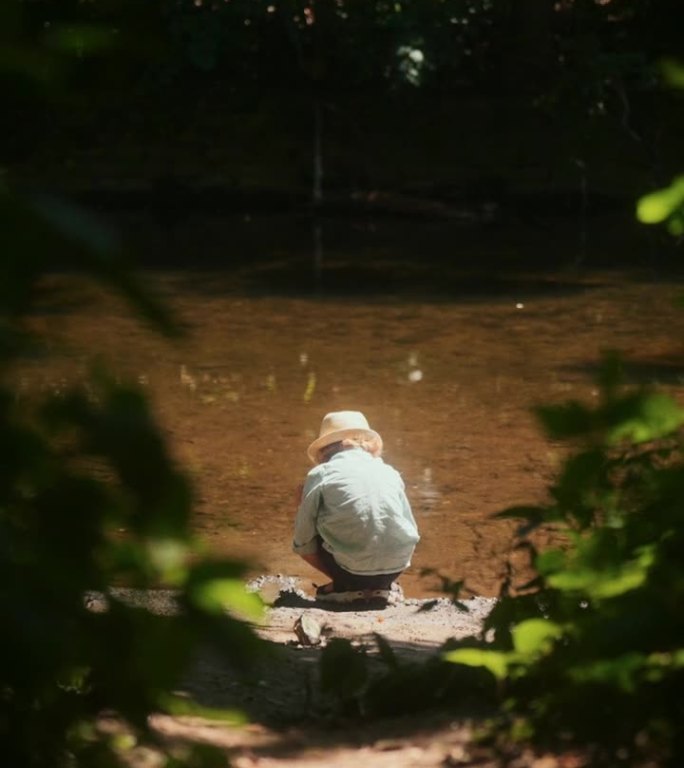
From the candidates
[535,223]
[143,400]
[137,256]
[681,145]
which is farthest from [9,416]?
[681,145]

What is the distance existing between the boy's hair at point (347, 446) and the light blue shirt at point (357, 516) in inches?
7.2

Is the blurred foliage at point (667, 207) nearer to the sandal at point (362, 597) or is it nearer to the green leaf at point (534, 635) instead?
the green leaf at point (534, 635)

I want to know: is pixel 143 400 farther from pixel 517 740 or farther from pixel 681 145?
pixel 681 145

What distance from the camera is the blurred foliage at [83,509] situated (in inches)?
59.7

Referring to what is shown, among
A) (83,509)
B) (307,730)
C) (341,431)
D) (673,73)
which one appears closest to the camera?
(83,509)

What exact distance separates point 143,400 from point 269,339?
11.4 m

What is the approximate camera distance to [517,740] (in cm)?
324

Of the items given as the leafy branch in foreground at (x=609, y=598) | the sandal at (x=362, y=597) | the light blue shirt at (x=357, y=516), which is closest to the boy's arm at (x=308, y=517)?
the light blue shirt at (x=357, y=516)

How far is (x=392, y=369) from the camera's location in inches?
464

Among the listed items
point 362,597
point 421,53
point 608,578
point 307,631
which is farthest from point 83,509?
point 421,53

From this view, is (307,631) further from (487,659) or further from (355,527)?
(487,659)

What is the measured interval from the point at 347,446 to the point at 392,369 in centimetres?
520

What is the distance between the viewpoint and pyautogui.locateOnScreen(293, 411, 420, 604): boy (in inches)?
243

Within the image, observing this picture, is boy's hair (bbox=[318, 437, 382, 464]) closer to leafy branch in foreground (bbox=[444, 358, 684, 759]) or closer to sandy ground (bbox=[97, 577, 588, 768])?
sandy ground (bbox=[97, 577, 588, 768])
